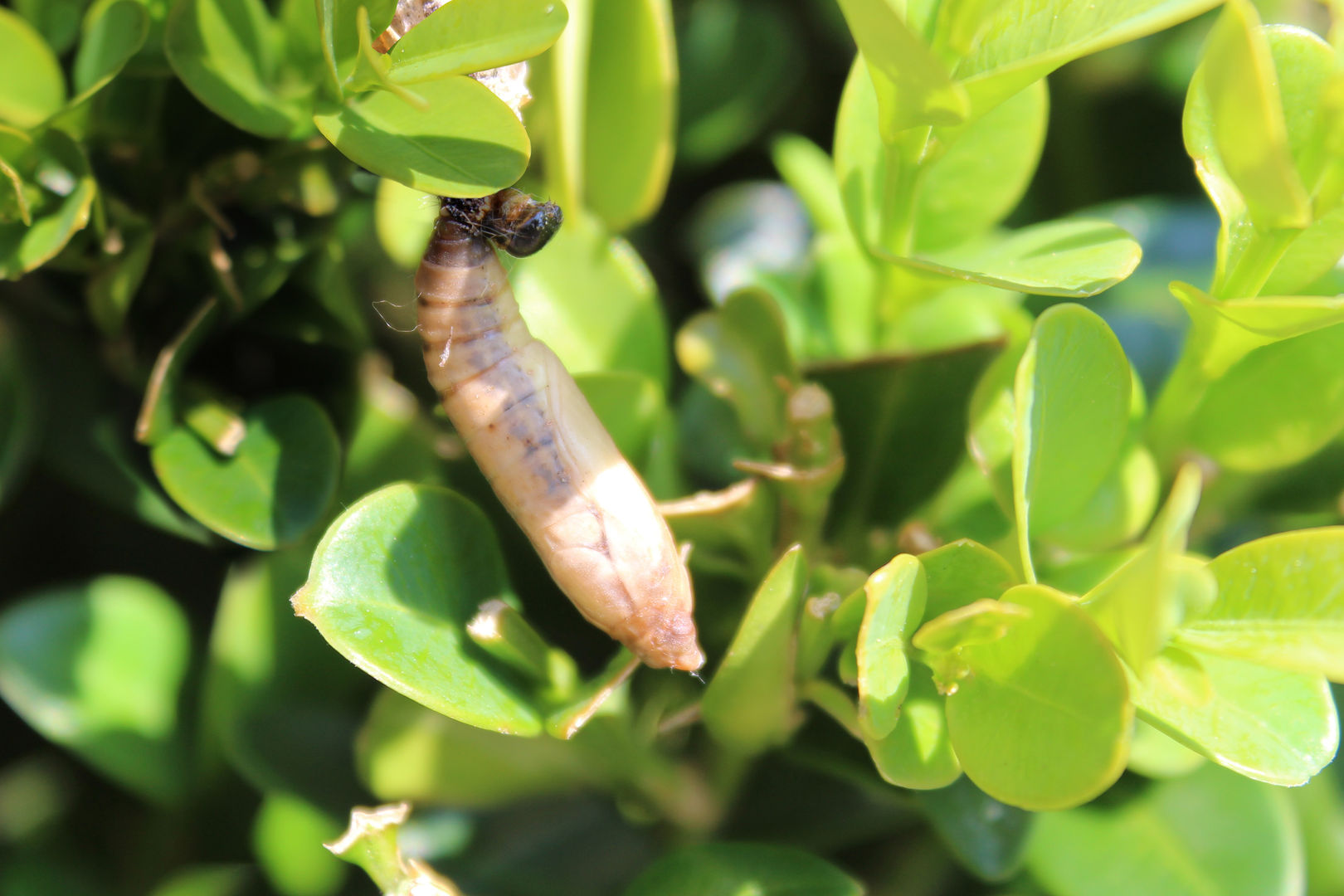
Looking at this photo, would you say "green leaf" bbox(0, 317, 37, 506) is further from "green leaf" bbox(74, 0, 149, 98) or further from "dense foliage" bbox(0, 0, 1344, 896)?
"green leaf" bbox(74, 0, 149, 98)

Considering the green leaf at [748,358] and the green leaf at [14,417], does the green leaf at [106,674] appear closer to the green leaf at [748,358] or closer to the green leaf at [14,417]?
the green leaf at [14,417]

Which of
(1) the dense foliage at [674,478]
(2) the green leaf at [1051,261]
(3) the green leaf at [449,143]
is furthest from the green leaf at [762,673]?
(3) the green leaf at [449,143]

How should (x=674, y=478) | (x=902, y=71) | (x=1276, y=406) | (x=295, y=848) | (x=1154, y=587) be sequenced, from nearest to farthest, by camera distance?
(x=1154, y=587) → (x=902, y=71) → (x=1276, y=406) → (x=674, y=478) → (x=295, y=848)

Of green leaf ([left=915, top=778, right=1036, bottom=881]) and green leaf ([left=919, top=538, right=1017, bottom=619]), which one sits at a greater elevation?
green leaf ([left=919, top=538, right=1017, bottom=619])

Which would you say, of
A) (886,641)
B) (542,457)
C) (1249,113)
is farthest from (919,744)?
(1249,113)

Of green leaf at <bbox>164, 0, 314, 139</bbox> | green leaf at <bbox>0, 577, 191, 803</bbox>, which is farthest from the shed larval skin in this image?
green leaf at <bbox>0, 577, 191, 803</bbox>

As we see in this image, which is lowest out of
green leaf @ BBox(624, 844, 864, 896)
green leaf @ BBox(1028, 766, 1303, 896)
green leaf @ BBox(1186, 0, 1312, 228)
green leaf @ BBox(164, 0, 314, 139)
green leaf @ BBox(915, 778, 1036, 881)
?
green leaf @ BBox(1028, 766, 1303, 896)

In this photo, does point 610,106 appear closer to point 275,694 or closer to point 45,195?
point 45,195
